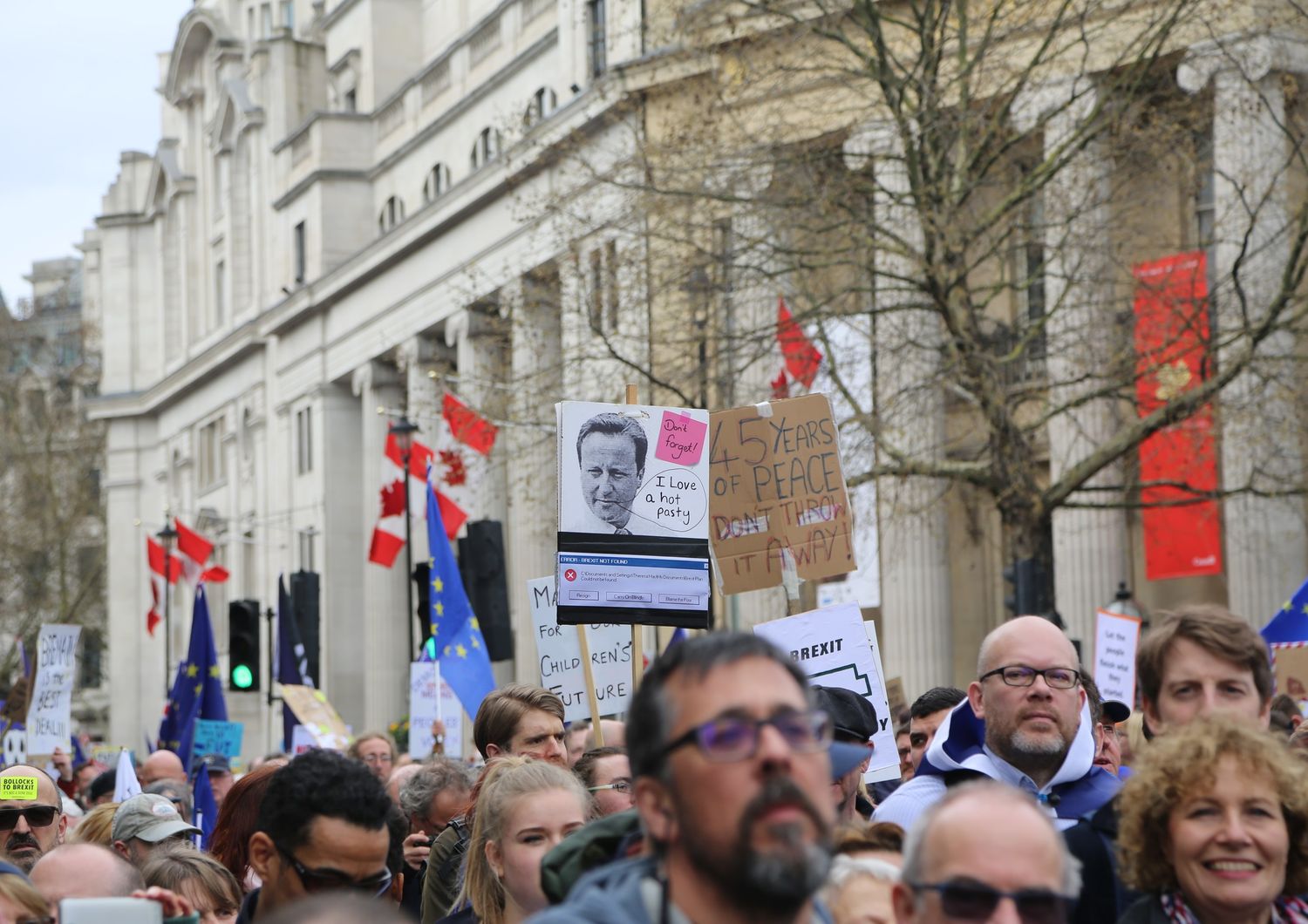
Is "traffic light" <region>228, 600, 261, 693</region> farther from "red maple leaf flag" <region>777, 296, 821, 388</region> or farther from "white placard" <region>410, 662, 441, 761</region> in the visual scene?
"red maple leaf flag" <region>777, 296, 821, 388</region>

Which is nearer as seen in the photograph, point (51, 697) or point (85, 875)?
point (85, 875)

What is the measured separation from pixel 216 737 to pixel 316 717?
7.00 feet

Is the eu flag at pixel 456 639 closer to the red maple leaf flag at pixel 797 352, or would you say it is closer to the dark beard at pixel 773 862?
the red maple leaf flag at pixel 797 352

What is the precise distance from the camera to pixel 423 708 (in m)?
21.0

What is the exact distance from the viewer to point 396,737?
36.6 meters

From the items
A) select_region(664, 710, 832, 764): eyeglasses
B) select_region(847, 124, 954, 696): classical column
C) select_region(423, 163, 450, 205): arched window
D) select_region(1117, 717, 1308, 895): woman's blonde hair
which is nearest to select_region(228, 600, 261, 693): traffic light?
select_region(847, 124, 954, 696): classical column

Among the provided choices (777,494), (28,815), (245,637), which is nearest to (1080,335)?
(245,637)

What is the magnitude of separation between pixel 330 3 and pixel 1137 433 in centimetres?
4578

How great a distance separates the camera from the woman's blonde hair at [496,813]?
6441 mm

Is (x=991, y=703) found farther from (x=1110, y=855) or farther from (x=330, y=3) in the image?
(x=330, y=3)

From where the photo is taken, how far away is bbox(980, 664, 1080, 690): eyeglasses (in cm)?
641

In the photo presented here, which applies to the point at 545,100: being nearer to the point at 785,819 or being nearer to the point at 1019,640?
the point at 1019,640

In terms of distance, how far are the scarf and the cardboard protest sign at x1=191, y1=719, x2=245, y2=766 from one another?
1518 cm

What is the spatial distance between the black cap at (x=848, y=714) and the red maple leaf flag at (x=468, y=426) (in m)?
19.1
